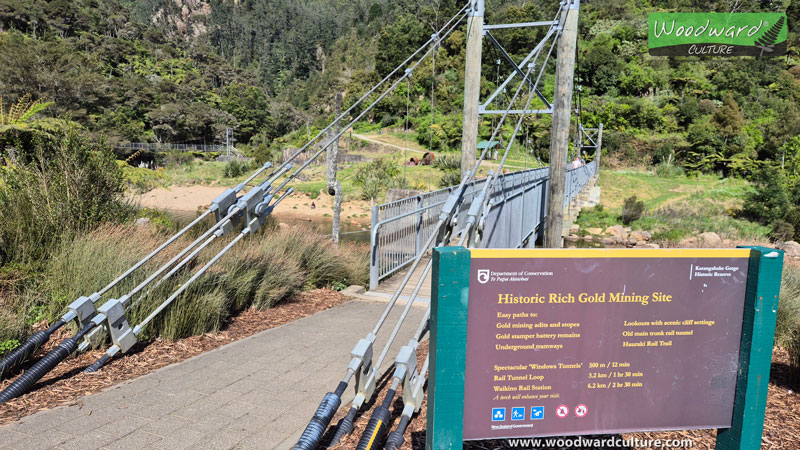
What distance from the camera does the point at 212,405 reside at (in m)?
3.83

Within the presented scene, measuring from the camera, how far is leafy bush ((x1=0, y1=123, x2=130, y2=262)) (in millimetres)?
5594

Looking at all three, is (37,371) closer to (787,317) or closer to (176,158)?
(787,317)

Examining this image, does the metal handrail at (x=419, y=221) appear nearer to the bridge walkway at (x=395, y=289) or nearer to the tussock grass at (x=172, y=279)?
the bridge walkway at (x=395, y=289)

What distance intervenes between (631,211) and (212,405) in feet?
91.1

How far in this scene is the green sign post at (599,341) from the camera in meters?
2.35

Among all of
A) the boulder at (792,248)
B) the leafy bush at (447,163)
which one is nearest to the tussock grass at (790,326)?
the boulder at (792,248)

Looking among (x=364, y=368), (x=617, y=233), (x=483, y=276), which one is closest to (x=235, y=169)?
(x=617, y=233)

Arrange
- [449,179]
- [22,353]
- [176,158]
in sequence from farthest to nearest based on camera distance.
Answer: [176,158]
[449,179]
[22,353]

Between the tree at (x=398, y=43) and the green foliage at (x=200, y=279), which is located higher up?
the tree at (x=398, y=43)

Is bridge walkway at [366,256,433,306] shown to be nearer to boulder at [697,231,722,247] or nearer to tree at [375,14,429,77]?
boulder at [697,231,722,247]

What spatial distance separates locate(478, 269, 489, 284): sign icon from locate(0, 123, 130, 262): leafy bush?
5.17m

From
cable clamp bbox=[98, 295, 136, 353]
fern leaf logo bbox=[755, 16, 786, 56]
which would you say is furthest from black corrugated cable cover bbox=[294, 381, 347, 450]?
fern leaf logo bbox=[755, 16, 786, 56]

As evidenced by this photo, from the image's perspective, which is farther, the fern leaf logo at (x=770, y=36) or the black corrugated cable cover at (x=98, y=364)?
the fern leaf logo at (x=770, y=36)

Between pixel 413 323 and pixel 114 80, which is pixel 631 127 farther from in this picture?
pixel 114 80
